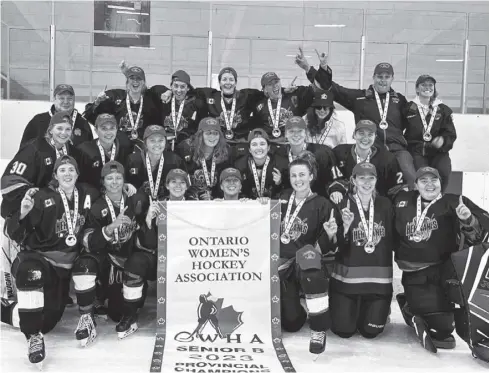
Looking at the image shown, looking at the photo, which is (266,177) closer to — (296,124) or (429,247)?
(296,124)

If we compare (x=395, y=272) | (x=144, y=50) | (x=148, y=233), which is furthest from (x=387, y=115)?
(x=144, y=50)

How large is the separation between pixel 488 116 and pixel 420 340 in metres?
3.82

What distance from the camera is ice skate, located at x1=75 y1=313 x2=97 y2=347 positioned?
3.34 m

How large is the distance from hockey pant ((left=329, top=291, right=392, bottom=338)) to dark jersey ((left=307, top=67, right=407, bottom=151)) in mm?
1407

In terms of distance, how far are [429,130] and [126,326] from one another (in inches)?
109

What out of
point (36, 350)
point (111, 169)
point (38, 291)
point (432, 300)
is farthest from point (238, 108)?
point (36, 350)

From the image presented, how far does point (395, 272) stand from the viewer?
15.9 ft

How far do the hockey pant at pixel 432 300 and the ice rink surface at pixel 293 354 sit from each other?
139 mm

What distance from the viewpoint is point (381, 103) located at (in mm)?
4766

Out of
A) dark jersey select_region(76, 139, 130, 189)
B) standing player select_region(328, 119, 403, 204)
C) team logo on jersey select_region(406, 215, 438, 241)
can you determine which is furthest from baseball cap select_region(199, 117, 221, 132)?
team logo on jersey select_region(406, 215, 438, 241)

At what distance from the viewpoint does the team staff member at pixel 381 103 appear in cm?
467

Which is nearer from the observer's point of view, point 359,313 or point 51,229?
point 51,229

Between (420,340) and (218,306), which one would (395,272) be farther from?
(218,306)

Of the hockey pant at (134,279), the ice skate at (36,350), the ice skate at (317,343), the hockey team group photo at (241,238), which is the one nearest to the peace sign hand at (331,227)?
the hockey team group photo at (241,238)
